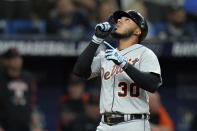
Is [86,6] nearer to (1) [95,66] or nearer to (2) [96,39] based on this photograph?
(1) [95,66]

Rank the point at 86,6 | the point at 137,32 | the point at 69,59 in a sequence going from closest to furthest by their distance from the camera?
the point at 137,32 < the point at 86,6 < the point at 69,59

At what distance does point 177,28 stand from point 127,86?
14.9 feet

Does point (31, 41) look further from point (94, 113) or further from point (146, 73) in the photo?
point (146, 73)

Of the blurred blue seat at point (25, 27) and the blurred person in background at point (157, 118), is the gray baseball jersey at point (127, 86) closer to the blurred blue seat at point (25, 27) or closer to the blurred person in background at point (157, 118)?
the blurred person in background at point (157, 118)

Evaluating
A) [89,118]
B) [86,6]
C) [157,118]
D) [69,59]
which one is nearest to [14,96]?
[89,118]

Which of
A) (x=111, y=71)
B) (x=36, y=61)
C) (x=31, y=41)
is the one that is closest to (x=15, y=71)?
(x=31, y=41)

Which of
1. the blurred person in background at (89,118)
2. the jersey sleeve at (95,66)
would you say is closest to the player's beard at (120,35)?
the jersey sleeve at (95,66)

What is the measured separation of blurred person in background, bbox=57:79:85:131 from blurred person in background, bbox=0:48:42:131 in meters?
0.50

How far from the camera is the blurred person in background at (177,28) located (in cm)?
798

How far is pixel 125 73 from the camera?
3834 mm

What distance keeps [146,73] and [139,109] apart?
28 centimetres

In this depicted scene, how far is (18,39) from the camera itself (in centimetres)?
763

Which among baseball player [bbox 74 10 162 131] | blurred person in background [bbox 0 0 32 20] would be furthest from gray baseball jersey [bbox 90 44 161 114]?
blurred person in background [bbox 0 0 32 20]

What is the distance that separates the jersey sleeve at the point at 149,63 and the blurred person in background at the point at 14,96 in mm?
3067
